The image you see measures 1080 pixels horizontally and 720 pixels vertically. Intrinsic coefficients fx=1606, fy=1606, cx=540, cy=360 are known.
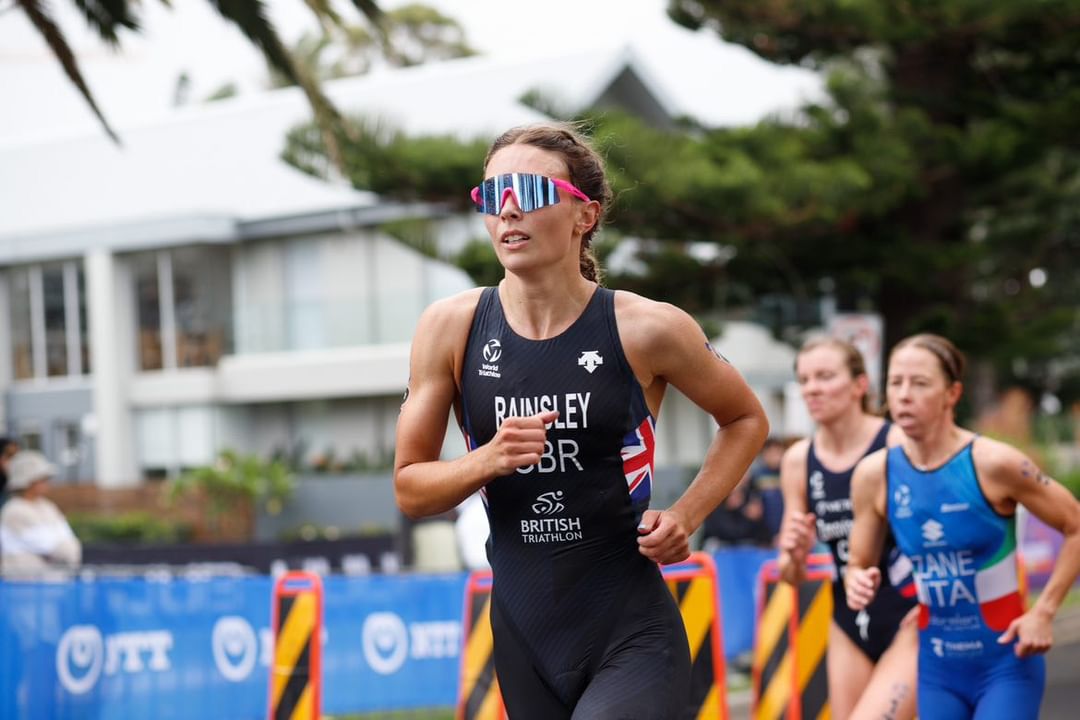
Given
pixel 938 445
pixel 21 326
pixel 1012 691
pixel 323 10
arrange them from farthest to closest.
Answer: pixel 21 326 → pixel 323 10 → pixel 938 445 → pixel 1012 691

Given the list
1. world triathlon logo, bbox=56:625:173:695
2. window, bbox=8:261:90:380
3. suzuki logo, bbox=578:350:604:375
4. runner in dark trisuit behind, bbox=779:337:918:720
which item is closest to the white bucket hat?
world triathlon logo, bbox=56:625:173:695

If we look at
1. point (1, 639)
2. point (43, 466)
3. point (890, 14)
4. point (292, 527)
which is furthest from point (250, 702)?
point (292, 527)

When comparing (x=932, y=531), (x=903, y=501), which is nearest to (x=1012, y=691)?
(x=932, y=531)

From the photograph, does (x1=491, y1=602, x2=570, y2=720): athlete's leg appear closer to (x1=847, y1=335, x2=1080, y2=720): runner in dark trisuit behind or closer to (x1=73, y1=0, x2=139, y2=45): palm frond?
(x1=847, y1=335, x2=1080, y2=720): runner in dark trisuit behind

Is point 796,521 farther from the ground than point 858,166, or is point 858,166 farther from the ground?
point 858,166

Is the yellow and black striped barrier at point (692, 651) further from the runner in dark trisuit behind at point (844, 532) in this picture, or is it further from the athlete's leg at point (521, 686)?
the athlete's leg at point (521, 686)

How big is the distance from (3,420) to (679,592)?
113 feet

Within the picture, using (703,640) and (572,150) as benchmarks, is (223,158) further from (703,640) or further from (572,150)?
(572,150)

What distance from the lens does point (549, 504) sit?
3.96 metres

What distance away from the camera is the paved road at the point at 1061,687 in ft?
Result: 36.4

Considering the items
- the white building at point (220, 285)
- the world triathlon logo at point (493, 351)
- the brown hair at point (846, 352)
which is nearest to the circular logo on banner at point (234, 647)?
the brown hair at point (846, 352)

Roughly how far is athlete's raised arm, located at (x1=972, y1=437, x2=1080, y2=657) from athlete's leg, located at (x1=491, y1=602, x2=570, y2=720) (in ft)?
7.57

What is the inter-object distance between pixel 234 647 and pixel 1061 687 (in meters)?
Result: 6.32

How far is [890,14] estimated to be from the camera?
782 inches
